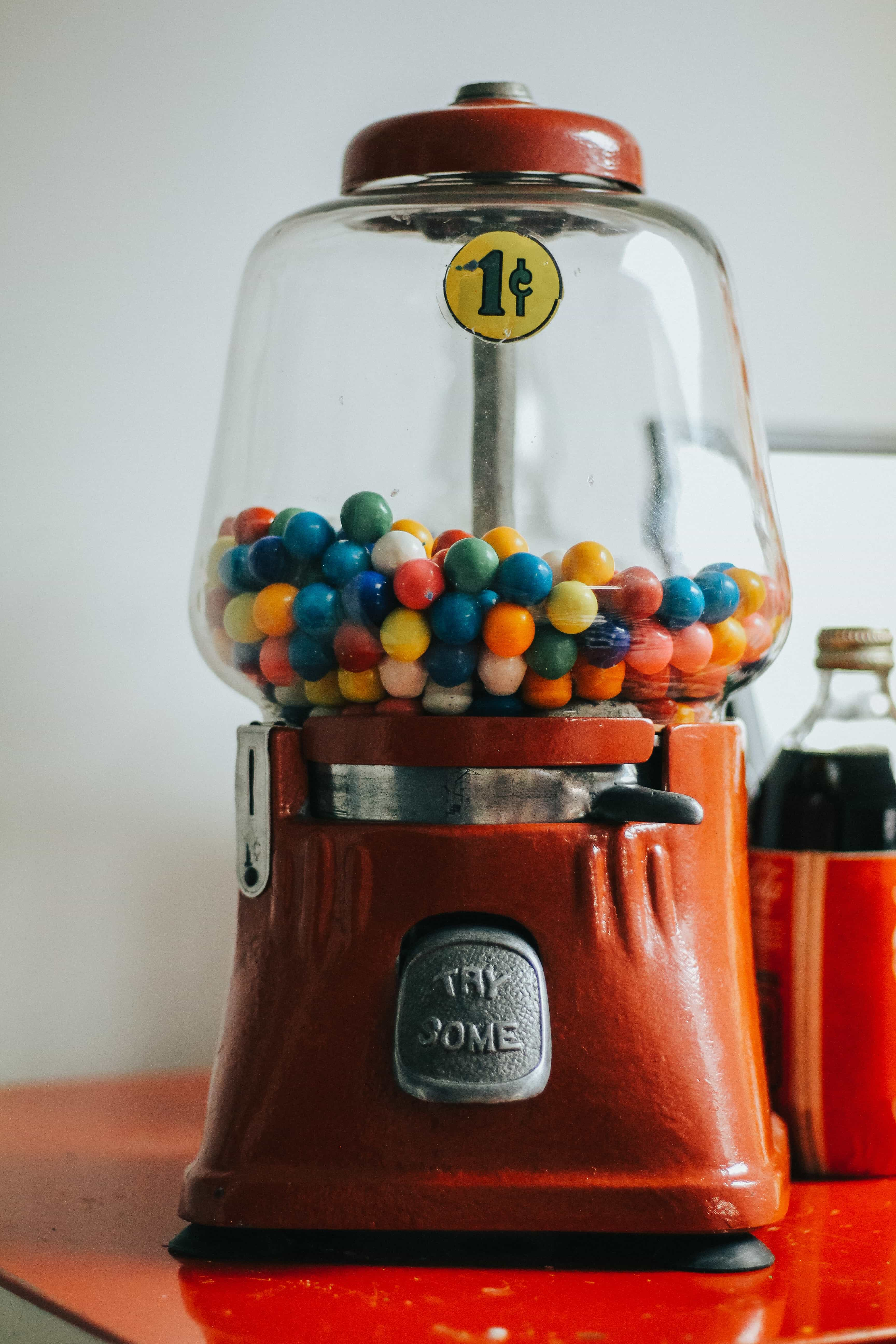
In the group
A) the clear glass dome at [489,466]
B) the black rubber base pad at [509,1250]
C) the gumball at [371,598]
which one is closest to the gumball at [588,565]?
the clear glass dome at [489,466]

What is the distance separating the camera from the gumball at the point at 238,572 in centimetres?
84

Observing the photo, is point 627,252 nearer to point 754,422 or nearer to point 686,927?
point 754,422

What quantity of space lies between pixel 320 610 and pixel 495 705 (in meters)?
0.11

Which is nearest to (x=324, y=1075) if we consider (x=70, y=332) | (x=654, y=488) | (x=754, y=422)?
(x=654, y=488)

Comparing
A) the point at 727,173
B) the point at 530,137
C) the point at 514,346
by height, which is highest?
the point at 727,173

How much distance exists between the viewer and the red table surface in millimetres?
654

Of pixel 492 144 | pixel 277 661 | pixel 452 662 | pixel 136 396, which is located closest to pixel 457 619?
pixel 452 662

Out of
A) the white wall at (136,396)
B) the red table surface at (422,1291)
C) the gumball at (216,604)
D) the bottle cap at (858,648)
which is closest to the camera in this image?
the red table surface at (422,1291)

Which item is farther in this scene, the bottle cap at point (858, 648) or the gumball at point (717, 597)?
the bottle cap at point (858, 648)

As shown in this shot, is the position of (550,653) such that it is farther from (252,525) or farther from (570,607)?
(252,525)

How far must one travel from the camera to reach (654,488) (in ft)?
2.79

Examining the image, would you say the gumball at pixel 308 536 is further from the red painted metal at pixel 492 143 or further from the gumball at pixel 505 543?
the red painted metal at pixel 492 143

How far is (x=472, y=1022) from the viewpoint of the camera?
721 millimetres

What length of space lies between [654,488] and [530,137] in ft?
Result: 0.74
